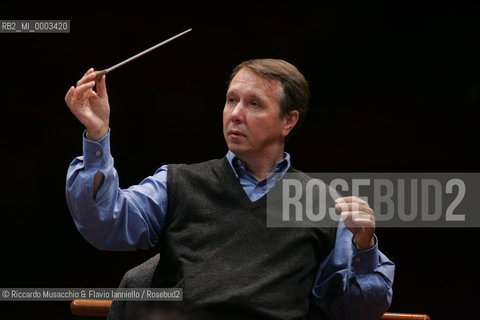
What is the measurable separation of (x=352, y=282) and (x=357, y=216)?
0.54 ft

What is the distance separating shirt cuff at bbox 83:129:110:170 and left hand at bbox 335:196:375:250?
0.42 m

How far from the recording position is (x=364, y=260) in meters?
1.47

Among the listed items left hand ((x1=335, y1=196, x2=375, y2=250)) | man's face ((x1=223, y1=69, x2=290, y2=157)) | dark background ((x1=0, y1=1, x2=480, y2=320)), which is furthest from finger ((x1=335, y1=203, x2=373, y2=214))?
dark background ((x1=0, y1=1, x2=480, y2=320))

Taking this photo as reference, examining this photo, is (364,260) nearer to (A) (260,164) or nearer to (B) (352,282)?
(B) (352,282)

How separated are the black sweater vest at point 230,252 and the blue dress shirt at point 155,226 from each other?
0.03m

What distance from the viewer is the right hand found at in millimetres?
1325

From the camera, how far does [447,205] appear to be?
214cm

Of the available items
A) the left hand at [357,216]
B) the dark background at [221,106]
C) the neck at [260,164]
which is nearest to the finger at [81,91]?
the neck at [260,164]

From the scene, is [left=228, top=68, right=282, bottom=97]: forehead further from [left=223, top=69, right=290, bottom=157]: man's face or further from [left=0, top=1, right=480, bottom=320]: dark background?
[left=0, top=1, right=480, bottom=320]: dark background

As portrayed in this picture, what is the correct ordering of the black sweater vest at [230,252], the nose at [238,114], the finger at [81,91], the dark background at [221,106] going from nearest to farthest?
the finger at [81,91]
the black sweater vest at [230,252]
the nose at [238,114]
the dark background at [221,106]

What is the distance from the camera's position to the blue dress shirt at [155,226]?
135cm

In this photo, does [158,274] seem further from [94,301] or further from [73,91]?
[73,91]
